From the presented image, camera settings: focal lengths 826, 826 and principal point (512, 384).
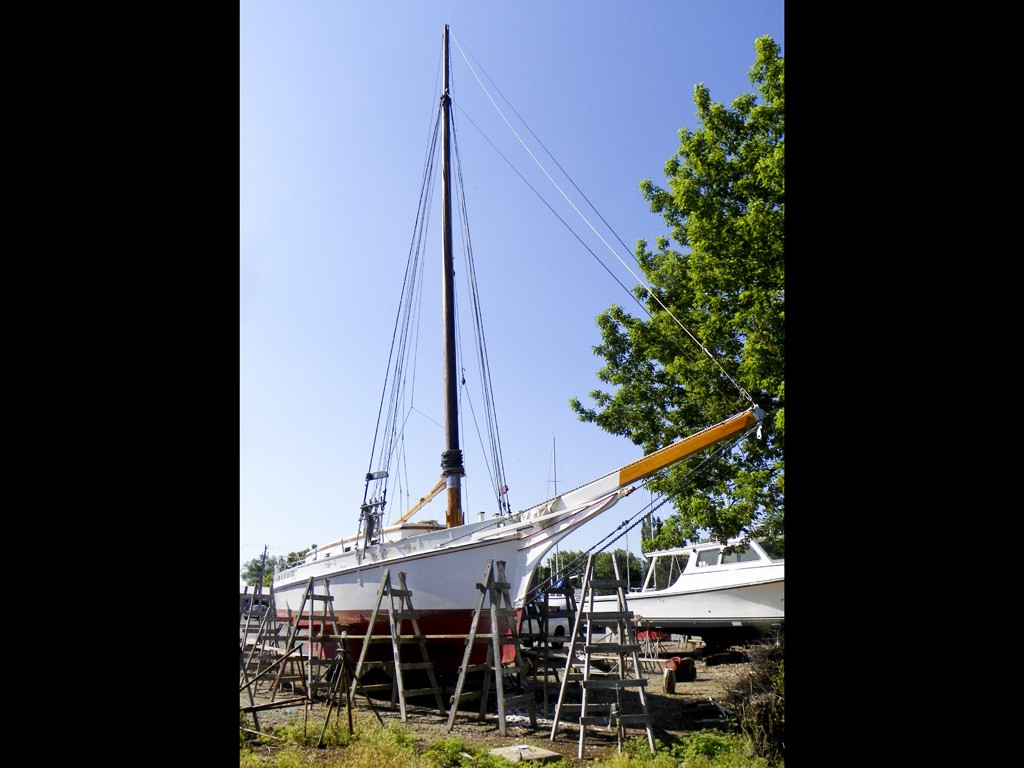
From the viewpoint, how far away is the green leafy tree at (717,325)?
1392 cm

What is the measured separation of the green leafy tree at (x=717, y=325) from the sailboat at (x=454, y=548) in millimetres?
1066

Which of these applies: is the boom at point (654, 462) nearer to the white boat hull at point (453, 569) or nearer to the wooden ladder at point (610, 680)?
the white boat hull at point (453, 569)

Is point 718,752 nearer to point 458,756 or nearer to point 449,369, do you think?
point 458,756

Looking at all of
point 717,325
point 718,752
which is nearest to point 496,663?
point 718,752

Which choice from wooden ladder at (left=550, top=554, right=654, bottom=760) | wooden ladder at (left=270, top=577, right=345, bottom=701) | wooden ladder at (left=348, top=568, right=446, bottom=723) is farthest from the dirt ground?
wooden ladder at (left=270, top=577, right=345, bottom=701)

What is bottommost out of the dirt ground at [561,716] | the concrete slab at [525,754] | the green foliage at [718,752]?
the dirt ground at [561,716]

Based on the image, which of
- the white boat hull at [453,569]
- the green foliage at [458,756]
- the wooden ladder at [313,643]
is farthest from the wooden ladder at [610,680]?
the white boat hull at [453,569]

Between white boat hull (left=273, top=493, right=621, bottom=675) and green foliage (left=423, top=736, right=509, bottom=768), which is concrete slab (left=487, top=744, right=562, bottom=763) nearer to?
green foliage (left=423, top=736, right=509, bottom=768)

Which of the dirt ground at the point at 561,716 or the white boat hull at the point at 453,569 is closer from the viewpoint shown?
the dirt ground at the point at 561,716

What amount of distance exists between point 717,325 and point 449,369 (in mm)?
8462

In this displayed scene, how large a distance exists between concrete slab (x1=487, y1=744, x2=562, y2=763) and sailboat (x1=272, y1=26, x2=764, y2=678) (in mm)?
3743
